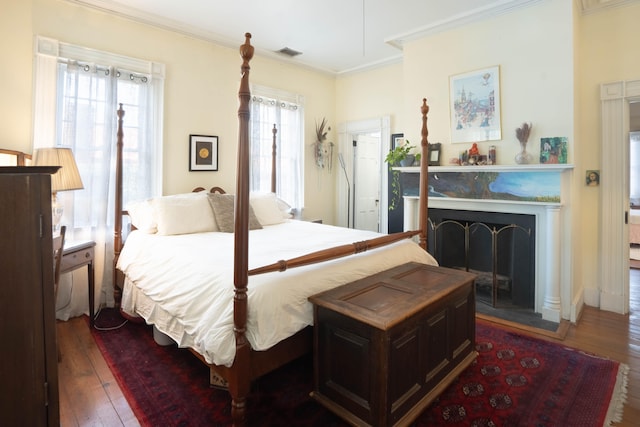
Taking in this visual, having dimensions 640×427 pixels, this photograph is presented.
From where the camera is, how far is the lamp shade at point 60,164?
2658 mm

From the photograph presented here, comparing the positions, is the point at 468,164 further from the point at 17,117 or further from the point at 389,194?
the point at 17,117

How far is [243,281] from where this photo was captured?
1.68m

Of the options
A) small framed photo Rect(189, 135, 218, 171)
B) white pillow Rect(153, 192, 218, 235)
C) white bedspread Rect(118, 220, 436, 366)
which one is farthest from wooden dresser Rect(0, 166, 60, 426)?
small framed photo Rect(189, 135, 218, 171)

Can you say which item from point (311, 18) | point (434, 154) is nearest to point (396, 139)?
point (434, 154)

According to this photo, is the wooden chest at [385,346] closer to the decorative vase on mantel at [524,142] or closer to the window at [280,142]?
the decorative vase on mantel at [524,142]

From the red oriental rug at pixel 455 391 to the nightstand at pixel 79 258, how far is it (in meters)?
0.52

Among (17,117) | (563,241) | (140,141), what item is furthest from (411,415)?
(17,117)

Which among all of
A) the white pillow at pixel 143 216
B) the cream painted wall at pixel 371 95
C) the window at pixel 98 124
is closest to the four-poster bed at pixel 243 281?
the white pillow at pixel 143 216

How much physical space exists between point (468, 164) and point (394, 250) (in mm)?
1519

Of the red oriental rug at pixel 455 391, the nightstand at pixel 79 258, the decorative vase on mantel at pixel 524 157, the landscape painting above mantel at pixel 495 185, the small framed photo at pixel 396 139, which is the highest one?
the small framed photo at pixel 396 139

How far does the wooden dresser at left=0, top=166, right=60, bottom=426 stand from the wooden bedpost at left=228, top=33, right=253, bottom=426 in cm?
71

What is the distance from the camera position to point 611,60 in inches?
126

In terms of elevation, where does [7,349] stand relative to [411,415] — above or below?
above

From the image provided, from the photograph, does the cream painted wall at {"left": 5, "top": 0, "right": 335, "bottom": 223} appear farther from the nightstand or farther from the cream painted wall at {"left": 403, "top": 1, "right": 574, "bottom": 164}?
the cream painted wall at {"left": 403, "top": 1, "right": 574, "bottom": 164}
